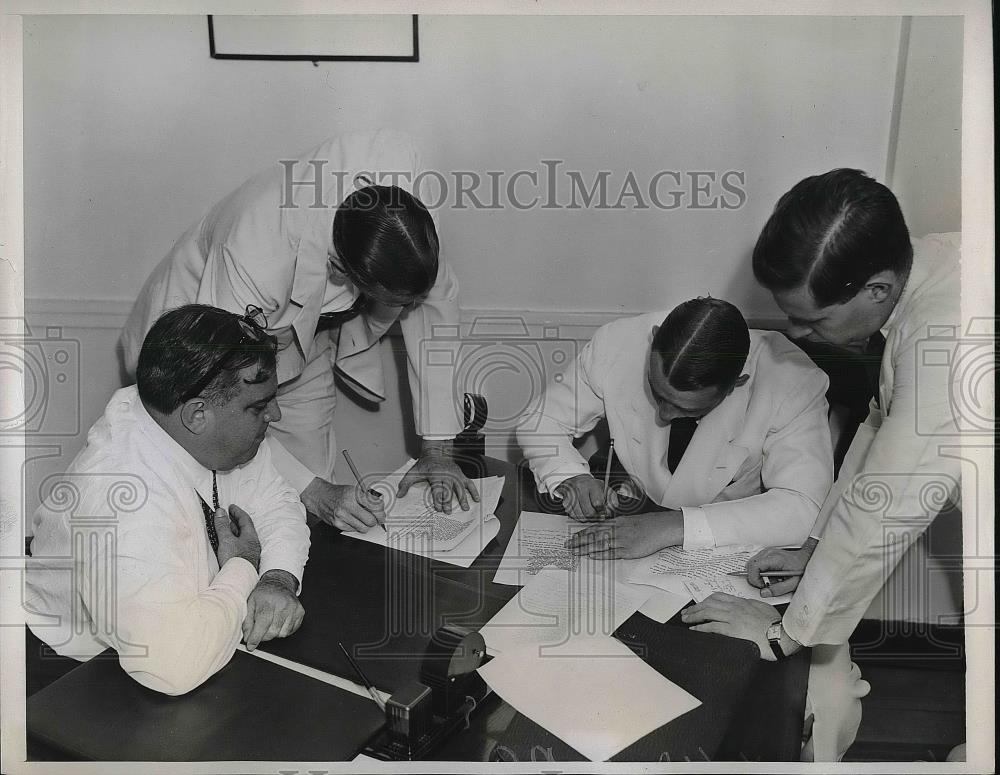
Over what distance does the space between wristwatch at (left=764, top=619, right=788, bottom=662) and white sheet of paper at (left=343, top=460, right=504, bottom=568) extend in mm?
559

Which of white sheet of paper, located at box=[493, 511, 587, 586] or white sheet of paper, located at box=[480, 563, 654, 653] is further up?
white sheet of paper, located at box=[493, 511, 587, 586]

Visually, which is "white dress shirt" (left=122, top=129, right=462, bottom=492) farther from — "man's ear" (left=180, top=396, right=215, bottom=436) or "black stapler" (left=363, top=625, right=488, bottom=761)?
"black stapler" (left=363, top=625, right=488, bottom=761)

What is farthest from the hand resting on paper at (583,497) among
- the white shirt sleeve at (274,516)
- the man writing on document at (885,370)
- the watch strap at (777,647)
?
the white shirt sleeve at (274,516)

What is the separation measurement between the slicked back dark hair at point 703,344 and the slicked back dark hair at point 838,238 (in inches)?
7.8

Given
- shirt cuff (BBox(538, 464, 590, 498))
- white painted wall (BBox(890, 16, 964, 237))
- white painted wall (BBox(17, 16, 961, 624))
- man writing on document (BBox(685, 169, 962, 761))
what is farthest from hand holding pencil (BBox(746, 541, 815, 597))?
white painted wall (BBox(890, 16, 964, 237))

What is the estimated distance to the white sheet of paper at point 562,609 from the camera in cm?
147

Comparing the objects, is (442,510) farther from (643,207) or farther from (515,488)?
(643,207)

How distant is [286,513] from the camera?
1.70 metres

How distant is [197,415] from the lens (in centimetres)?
149

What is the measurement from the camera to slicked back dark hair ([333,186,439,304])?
169cm

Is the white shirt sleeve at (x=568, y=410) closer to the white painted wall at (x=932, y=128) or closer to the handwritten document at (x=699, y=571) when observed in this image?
the handwritten document at (x=699, y=571)

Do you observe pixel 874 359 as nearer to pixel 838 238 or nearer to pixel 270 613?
pixel 838 238

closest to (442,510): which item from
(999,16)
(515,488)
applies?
(515,488)

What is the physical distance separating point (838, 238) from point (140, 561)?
4.34 ft
